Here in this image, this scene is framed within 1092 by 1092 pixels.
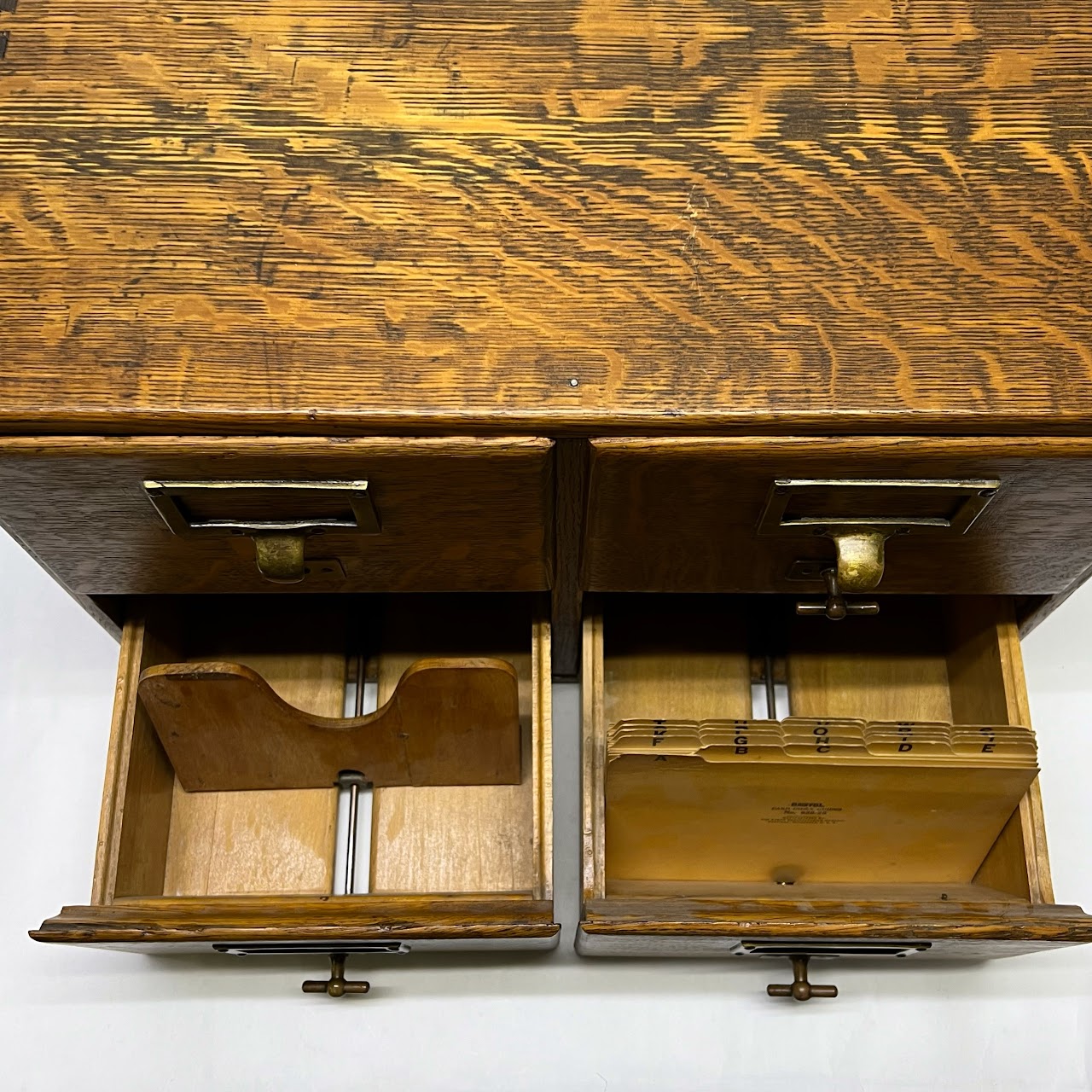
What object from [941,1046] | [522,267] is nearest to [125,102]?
[522,267]

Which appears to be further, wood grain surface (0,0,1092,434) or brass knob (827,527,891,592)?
brass knob (827,527,891,592)

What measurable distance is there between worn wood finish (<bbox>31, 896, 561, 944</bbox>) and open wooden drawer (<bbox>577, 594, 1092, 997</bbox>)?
0.07 metres

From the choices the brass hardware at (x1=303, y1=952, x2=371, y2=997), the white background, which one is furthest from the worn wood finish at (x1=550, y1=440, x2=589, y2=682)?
the brass hardware at (x1=303, y1=952, x2=371, y2=997)

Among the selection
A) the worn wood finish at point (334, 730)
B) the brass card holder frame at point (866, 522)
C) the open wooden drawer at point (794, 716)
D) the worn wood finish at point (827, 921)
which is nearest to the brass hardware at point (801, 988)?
the open wooden drawer at point (794, 716)

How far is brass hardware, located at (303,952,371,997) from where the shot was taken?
3.83 ft

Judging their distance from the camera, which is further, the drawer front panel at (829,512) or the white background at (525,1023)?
the white background at (525,1023)

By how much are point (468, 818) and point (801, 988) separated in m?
0.39

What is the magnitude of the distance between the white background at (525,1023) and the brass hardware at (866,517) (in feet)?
1.88

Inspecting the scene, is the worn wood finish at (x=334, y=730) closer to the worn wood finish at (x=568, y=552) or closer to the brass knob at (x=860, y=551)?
the worn wood finish at (x=568, y=552)

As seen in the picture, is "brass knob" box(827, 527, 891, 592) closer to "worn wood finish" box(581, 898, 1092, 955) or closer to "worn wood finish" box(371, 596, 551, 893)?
"worn wood finish" box(581, 898, 1092, 955)

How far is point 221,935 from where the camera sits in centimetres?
94

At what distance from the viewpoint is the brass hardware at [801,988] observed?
1166 mm

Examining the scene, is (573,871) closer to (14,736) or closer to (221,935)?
(221,935)

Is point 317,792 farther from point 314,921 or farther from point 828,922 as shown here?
point 828,922
